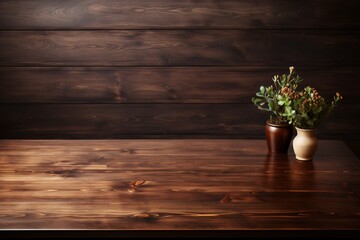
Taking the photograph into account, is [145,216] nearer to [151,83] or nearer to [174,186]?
[174,186]

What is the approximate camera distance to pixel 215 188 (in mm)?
1741

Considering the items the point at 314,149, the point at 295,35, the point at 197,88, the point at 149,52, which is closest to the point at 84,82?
the point at 149,52

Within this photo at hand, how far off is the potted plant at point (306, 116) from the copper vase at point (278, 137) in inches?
2.0

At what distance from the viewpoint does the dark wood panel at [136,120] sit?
10.6 feet

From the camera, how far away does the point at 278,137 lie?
6.76 ft

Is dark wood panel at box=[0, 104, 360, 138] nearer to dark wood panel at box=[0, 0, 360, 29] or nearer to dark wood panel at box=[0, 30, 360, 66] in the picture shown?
dark wood panel at box=[0, 30, 360, 66]

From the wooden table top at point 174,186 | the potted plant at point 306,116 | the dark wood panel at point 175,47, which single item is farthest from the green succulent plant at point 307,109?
the dark wood panel at point 175,47

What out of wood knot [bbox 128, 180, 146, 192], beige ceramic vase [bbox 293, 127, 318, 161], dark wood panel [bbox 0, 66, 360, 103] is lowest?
wood knot [bbox 128, 180, 146, 192]

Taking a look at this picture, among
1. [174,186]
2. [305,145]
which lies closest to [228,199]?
[174,186]

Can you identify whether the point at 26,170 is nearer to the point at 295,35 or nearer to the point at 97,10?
the point at 97,10

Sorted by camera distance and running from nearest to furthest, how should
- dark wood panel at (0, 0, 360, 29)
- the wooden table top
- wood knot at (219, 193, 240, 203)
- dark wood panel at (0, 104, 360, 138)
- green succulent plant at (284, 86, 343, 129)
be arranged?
1. the wooden table top
2. wood knot at (219, 193, 240, 203)
3. green succulent plant at (284, 86, 343, 129)
4. dark wood panel at (0, 0, 360, 29)
5. dark wood panel at (0, 104, 360, 138)

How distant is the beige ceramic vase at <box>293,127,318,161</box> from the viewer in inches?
78.4

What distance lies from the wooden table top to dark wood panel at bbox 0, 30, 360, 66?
100cm

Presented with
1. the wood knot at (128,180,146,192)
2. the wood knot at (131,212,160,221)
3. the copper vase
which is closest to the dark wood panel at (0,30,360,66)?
the copper vase
